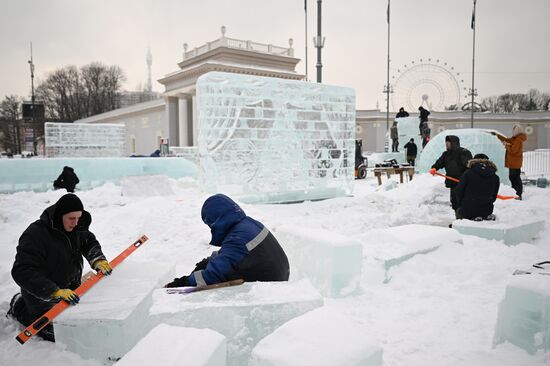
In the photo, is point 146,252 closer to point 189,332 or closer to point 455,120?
point 189,332

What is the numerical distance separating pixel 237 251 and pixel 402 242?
8.72ft

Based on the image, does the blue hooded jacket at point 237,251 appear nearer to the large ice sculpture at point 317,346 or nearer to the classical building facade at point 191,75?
the large ice sculpture at point 317,346

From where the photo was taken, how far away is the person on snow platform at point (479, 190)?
6586mm

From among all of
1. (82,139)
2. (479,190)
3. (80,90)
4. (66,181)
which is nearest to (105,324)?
(479,190)

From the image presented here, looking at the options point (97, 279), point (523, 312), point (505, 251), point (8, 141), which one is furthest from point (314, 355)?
point (8, 141)

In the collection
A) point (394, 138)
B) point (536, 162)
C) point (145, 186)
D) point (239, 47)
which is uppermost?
point (239, 47)

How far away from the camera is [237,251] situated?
3154 millimetres

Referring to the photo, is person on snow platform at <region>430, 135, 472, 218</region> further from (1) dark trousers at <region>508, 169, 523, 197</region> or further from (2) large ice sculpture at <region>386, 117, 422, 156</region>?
(2) large ice sculpture at <region>386, 117, 422, 156</region>

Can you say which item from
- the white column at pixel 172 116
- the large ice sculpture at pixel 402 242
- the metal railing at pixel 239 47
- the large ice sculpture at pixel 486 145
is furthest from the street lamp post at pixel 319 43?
the white column at pixel 172 116

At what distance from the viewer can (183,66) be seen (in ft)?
119

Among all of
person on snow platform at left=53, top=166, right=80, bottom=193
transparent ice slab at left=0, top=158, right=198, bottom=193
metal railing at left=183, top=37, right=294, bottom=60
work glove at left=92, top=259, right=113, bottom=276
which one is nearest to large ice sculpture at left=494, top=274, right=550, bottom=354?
work glove at left=92, top=259, right=113, bottom=276

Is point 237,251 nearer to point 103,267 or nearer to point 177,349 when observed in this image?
point 177,349

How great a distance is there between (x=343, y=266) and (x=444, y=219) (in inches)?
197

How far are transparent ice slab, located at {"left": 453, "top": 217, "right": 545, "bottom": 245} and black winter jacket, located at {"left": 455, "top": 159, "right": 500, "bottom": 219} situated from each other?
0.33 m
